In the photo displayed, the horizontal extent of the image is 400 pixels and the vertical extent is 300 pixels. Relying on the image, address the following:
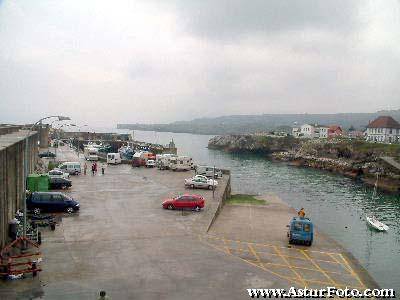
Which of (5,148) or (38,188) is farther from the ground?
(5,148)

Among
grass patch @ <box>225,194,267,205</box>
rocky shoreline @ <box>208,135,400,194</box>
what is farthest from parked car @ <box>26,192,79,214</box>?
rocky shoreline @ <box>208,135,400,194</box>

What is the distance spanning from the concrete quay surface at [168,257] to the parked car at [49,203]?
898 mm

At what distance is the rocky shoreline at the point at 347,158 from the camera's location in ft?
257

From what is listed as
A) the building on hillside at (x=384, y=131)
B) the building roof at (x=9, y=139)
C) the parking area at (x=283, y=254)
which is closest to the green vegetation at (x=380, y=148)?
the building on hillside at (x=384, y=131)

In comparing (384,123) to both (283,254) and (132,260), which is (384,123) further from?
(132,260)

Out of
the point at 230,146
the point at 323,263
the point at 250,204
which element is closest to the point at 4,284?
the point at 323,263

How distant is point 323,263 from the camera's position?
23359 millimetres

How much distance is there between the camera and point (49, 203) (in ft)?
101

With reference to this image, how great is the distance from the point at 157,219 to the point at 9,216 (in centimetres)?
981

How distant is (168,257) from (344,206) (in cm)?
3784

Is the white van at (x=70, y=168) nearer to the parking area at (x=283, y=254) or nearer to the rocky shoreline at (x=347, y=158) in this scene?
the parking area at (x=283, y=254)

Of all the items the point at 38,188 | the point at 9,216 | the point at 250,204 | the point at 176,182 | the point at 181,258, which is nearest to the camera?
the point at 181,258

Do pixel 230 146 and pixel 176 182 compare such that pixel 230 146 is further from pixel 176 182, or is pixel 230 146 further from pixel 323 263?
pixel 323 263

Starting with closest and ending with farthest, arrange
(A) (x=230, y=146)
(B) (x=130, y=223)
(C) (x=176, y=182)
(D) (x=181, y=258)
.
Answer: (D) (x=181, y=258) → (B) (x=130, y=223) → (C) (x=176, y=182) → (A) (x=230, y=146)
